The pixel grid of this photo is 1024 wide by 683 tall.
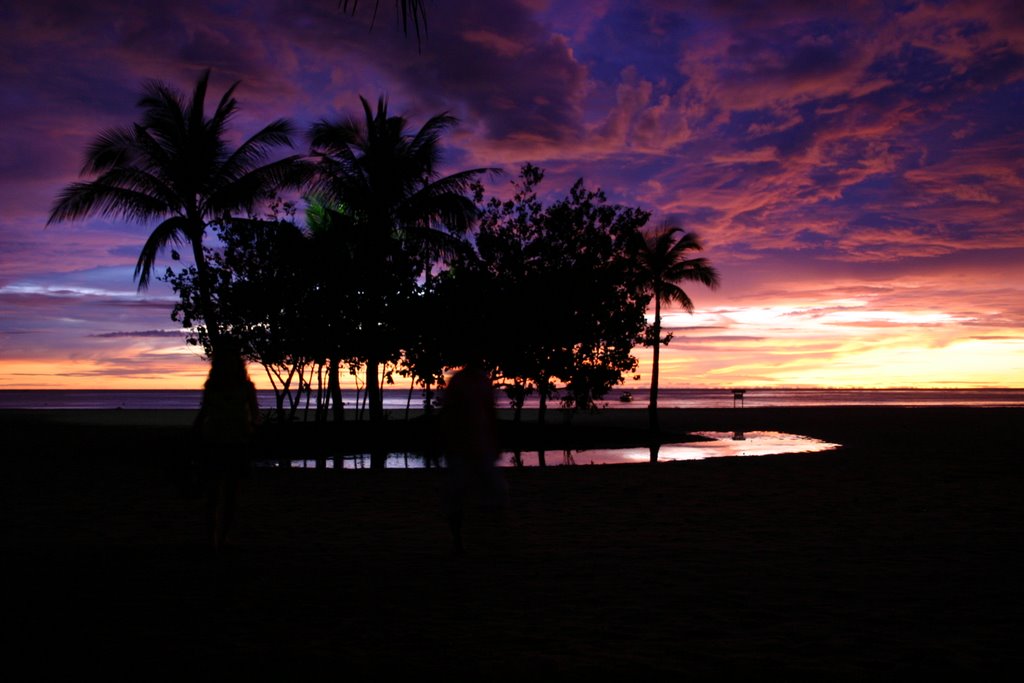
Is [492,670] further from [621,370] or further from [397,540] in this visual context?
[621,370]

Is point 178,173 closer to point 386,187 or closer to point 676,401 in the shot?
point 386,187

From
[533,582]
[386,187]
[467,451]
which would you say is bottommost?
[533,582]

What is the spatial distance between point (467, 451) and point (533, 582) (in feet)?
4.77

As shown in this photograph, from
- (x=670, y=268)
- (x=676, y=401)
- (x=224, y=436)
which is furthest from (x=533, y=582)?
(x=676, y=401)

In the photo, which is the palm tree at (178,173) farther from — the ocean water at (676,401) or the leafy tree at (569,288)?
the ocean water at (676,401)

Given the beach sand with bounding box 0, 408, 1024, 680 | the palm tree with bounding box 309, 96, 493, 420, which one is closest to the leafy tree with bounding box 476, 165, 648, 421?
the palm tree with bounding box 309, 96, 493, 420

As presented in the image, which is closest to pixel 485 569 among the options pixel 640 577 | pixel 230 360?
pixel 640 577

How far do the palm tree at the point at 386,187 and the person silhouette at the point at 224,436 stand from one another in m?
15.0

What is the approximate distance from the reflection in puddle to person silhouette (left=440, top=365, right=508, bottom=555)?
10.1 m

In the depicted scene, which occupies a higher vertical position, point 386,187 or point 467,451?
point 386,187

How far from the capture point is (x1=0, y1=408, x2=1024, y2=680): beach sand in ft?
14.5

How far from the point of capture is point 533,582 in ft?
20.5

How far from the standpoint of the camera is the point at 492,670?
418 cm

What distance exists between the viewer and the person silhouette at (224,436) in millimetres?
7367
